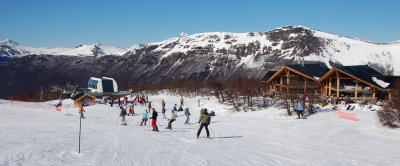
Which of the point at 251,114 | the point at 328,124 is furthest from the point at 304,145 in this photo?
the point at 251,114

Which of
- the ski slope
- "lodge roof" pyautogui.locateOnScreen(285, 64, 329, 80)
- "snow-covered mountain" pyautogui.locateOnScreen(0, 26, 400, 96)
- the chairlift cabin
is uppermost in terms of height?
"snow-covered mountain" pyautogui.locateOnScreen(0, 26, 400, 96)

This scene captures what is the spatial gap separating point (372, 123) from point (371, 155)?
8.18m

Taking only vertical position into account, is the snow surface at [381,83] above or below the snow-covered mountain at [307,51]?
below

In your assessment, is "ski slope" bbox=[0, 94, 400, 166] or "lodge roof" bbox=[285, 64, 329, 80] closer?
"ski slope" bbox=[0, 94, 400, 166]

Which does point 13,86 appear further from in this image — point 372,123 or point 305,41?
point 372,123

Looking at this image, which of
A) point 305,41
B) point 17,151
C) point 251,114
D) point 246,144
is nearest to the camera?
point 17,151

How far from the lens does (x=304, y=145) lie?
12.1 m

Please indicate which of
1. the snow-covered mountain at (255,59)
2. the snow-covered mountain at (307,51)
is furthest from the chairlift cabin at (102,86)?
the snow-covered mountain at (307,51)

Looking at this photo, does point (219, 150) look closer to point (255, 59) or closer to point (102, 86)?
point (102, 86)

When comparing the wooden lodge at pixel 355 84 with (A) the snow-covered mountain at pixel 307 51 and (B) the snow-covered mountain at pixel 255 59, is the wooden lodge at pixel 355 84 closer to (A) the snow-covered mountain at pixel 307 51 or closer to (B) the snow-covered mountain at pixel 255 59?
(B) the snow-covered mountain at pixel 255 59

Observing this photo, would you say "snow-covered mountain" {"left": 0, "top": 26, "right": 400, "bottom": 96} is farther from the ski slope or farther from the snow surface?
the ski slope

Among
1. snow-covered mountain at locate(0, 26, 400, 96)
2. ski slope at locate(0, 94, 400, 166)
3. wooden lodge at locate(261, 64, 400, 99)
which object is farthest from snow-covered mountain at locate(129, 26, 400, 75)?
ski slope at locate(0, 94, 400, 166)

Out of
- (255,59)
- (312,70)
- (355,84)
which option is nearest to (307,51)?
(255,59)

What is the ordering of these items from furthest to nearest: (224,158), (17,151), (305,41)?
(305,41), (224,158), (17,151)
